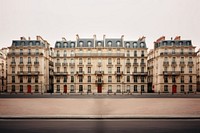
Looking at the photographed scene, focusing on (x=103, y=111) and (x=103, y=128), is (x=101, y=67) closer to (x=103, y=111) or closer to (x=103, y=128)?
(x=103, y=111)

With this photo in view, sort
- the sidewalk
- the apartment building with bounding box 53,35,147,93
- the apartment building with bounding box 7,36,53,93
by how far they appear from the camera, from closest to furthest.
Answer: the sidewalk
the apartment building with bounding box 7,36,53,93
the apartment building with bounding box 53,35,147,93

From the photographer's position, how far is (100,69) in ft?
173

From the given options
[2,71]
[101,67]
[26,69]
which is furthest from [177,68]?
[2,71]

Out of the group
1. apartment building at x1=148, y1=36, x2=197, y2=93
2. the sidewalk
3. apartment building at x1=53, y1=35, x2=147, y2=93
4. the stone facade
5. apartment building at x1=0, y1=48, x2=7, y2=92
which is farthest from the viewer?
apartment building at x1=0, y1=48, x2=7, y2=92

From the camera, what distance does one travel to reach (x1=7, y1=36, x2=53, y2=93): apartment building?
51719 millimetres

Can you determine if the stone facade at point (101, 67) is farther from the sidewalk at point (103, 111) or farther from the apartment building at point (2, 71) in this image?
the sidewalk at point (103, 111)

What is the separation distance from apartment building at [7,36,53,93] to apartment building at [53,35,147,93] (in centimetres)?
408

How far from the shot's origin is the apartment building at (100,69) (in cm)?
5222

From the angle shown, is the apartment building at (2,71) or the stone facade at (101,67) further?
the apartment building at (2,71)

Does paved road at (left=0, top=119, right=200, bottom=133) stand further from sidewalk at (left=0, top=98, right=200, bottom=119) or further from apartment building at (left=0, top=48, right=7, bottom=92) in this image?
apartment building at (left=0, top=48, right=7, bottom=92)

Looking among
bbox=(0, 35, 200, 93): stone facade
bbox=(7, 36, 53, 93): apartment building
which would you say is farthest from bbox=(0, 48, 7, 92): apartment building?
bbox=(7, 36, 53, 93): apartment building

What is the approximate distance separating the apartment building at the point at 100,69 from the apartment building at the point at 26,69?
4080mm

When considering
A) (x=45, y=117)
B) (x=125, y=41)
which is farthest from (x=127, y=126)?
(x=125, y=41)

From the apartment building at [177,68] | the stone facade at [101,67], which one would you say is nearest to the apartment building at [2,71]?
the stone facade at [101,67]
